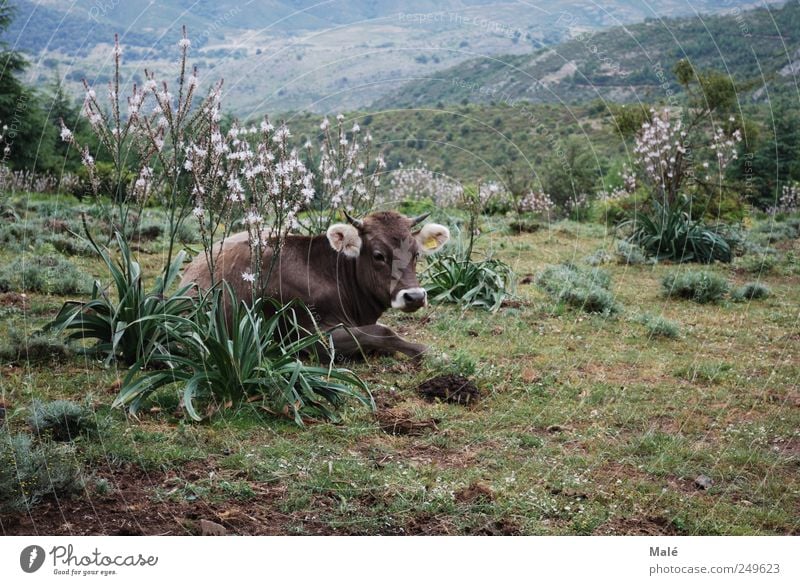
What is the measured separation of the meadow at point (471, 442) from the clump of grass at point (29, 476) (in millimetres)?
41

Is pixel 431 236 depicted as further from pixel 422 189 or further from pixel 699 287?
pixel 422 189

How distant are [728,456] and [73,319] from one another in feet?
19.8

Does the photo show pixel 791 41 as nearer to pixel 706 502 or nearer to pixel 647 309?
pixel 647 309

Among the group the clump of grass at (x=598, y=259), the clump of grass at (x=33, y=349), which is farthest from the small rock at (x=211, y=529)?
the clump of grass at (x=598, y=259)

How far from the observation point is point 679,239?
17.1 m

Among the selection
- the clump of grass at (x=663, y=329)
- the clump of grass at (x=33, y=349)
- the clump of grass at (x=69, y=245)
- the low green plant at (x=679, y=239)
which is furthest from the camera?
the low green plant at (x=679, y=239)

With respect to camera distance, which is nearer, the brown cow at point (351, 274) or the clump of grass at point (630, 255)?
the brown cow at point (351, 274)

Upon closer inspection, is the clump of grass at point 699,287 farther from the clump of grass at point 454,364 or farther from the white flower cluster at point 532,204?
the white flower cluster at point 532,204

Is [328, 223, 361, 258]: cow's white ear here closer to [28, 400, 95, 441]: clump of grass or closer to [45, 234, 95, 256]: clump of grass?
[28, 400, 95, 441]: clump of grass

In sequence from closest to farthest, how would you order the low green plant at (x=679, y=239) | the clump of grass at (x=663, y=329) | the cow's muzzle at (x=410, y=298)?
the cow's muzzle at (x=410, y=298) < the clump of grass at (x=663, y=329) < the low green plant at (x=679, y=239)

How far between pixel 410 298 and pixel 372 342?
2.42 feet

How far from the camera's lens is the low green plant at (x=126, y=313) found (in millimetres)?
7707

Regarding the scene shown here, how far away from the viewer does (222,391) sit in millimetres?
6934

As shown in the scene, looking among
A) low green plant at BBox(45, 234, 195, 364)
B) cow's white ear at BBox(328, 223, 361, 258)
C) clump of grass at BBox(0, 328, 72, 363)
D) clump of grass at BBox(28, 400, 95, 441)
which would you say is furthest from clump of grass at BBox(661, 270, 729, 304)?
clump of grass at BBox(28, 400, 95, 441)
